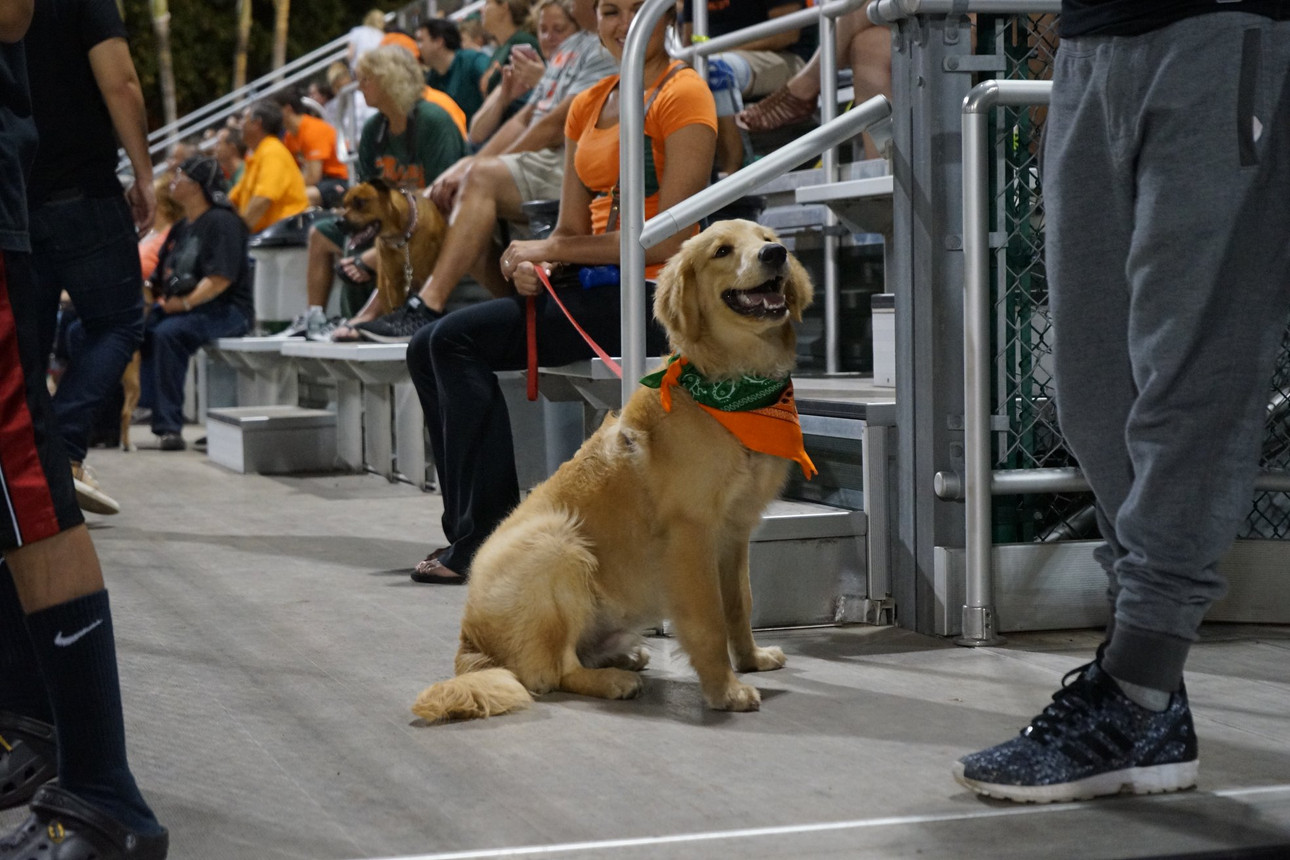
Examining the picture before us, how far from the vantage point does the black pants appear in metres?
4.54

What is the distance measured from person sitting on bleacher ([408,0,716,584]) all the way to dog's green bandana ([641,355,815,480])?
1.03m

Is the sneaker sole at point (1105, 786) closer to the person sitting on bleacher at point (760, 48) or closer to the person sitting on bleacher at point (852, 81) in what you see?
the person sitting on bleacher at point (852, 81)

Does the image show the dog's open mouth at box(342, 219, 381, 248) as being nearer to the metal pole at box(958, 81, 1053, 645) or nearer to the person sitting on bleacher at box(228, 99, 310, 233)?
the metal pole at box(958, 81, 1053, 645)

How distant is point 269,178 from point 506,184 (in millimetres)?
A: 5984

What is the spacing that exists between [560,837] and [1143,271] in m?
1.23

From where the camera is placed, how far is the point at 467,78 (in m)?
9.59

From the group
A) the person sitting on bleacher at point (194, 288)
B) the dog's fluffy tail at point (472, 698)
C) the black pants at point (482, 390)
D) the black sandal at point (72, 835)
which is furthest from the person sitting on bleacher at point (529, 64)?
the black sandal at point (72, 835)

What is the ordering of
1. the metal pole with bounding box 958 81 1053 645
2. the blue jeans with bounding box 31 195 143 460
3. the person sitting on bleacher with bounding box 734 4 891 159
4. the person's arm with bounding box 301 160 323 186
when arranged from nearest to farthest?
the metal pole with bounding box 958 81 1053 645 → the blue jeans with bounding box 31 195 143 460 → the person sitting on bleacher with bounding box 734 4 891 159 → the person's arm with bounding box 301 160 323 186

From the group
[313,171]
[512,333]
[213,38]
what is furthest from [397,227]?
[213,38]

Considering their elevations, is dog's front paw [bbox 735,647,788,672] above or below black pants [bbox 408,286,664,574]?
below

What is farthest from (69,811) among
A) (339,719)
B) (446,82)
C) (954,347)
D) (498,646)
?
(446,82)

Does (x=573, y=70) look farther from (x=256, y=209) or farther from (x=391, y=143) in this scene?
(x=256, y=209)

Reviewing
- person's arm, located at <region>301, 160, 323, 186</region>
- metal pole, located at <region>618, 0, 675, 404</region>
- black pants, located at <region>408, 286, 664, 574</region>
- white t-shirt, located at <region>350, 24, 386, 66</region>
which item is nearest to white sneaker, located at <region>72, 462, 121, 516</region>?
black pants, located at <region>408, 286, 664, 574</region>

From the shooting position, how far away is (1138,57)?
221 cm
